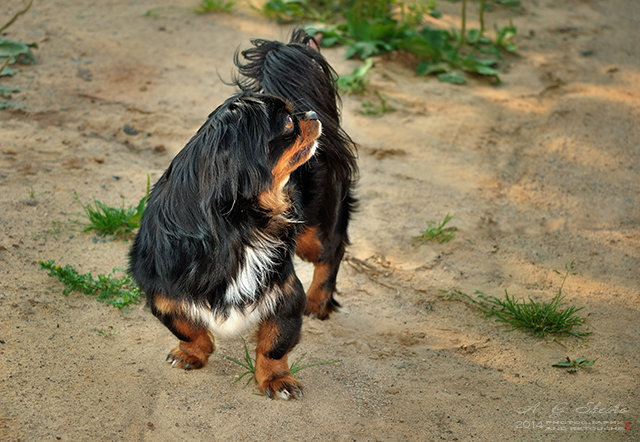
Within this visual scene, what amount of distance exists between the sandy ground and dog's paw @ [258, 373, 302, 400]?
1.6 inches

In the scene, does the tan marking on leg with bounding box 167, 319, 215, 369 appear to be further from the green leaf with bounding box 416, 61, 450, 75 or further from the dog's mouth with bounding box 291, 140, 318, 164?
the green leaf with bounding box 416, 61, 450, 75

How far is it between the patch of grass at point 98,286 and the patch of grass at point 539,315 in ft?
6.49

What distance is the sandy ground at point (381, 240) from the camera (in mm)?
3186

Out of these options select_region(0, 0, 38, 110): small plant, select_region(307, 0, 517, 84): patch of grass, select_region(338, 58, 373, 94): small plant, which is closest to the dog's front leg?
select_region(338, 58, 373, 94): small plant

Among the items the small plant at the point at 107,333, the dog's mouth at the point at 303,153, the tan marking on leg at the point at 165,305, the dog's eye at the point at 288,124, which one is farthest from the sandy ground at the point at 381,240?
the dog's eye at the point at 288,124

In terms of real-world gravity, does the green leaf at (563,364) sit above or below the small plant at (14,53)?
above

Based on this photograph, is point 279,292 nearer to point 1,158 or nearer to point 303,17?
point 1,158

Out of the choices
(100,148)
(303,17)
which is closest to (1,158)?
(100,148)

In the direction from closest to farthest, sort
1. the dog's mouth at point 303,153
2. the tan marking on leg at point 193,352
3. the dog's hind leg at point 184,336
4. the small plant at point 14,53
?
the dog's mouth at point 303,153, the dog's hind leg at point 184,336, the tan marking on leg at point 193,352, the small plant at point 14,53

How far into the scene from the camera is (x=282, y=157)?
9.46 feet

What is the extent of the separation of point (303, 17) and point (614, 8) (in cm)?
372

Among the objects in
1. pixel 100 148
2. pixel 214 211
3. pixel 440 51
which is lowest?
pixel 100 148

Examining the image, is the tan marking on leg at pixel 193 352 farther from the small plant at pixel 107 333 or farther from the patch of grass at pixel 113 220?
the patch of grass at pixel 113 220

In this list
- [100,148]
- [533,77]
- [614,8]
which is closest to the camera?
[100,148]
